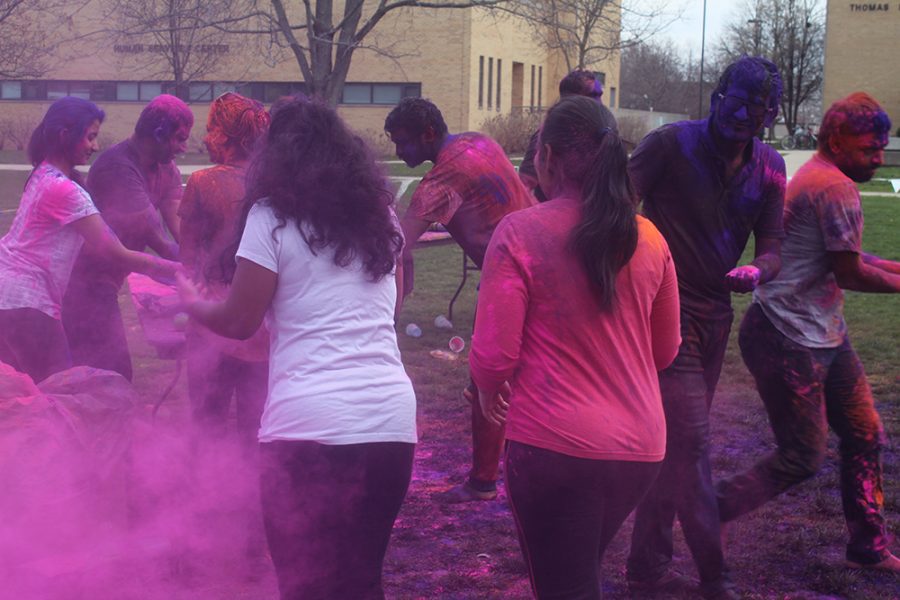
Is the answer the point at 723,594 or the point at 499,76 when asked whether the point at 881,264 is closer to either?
the point at 723,594


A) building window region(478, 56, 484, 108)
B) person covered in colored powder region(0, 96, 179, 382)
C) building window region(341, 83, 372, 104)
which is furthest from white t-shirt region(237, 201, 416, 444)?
building window region(341, 83, 372, 104)

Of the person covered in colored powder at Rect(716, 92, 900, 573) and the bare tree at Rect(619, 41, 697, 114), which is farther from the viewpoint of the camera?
the bare tree at Rect(619, 41, 697, 114)

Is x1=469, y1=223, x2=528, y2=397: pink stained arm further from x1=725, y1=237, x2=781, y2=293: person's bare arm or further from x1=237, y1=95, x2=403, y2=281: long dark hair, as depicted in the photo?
x1=725, y1=237, x2=781, y2=293: person's bare arm

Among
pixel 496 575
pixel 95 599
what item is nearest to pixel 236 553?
pixel 95 599

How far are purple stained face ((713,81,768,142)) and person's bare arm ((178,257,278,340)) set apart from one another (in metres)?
1.63

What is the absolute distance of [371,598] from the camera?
2654 mm

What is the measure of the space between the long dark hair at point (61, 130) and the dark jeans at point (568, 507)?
7.55 feet

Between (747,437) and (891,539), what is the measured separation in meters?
1.69

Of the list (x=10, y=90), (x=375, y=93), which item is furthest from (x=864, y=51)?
(x=10, y=90)

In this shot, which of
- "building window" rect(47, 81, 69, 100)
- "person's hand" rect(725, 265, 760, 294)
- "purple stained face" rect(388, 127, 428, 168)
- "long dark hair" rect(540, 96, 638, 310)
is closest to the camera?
"long dark hair" rect(540, 96, 638, 310)

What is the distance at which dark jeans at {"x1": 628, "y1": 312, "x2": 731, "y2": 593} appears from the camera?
11.1ft

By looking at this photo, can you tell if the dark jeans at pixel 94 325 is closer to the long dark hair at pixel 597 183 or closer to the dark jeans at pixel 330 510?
the dark jeans at pixel 330 510

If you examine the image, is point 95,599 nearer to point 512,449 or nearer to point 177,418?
point 512,449

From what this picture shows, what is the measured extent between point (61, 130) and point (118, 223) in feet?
2.05
